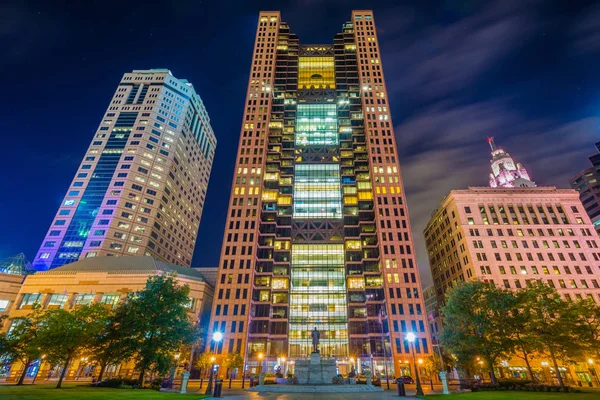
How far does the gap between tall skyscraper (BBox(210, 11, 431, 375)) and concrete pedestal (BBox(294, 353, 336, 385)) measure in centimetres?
2395

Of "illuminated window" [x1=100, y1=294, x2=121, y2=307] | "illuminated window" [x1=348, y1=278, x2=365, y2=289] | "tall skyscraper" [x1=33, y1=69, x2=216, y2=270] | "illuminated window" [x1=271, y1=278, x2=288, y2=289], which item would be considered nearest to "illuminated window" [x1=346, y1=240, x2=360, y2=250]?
"illuminated window" [x1=348, y1=278, x2=365, y2=289]

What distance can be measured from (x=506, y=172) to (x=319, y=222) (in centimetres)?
9751

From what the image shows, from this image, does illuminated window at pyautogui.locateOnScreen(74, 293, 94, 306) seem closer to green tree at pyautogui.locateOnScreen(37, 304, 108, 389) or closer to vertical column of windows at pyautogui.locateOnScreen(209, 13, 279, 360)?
vertical column of windows at pyautogui.locateOnScreen(209, 13, 279, 360)

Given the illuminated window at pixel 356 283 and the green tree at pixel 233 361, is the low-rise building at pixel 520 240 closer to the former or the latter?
the illuminated window at pixel 356 283

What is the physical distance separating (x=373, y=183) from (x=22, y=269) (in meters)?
112

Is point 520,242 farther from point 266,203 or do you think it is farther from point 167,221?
point 167,221

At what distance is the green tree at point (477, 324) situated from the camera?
42281mm

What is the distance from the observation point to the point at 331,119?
373 ft

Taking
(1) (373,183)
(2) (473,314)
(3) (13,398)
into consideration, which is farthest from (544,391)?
(1) (373,183)

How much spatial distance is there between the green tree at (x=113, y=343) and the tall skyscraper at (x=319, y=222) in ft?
71.3

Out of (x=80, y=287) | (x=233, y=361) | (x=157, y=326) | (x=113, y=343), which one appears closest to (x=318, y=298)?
(x=233, y=361)

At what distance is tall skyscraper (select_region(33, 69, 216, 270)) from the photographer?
98.6 metres

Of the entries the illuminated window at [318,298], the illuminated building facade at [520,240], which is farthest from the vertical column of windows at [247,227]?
the illuminated building facade at [520,240]

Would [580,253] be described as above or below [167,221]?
below
